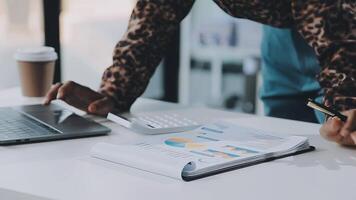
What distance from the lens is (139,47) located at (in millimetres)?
1323

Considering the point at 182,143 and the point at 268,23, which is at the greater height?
the point at 268,23

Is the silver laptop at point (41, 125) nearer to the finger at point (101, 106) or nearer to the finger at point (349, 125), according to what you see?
the finger at point (101, 106)

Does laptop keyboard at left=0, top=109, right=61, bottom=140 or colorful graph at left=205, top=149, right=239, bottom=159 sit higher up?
colorful graph at left=205, top=149, right=239, bottom=159

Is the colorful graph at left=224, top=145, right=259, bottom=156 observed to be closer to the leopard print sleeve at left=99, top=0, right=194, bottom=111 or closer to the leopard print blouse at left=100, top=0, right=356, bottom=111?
the leopard print blouse at left=100, top=0, right=356, bottom=111

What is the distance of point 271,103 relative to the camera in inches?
64.3

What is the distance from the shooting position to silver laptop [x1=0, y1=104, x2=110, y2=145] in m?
1.04

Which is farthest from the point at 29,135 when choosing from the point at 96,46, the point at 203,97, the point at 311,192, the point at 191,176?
the point at 203,97

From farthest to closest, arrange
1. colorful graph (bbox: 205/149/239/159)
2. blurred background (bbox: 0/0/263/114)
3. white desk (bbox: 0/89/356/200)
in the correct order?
1. blurred background (bbox: 0/0/263/114)
2. colorful graph (bbox: 205/149/239/159)
3. white desk (bbox: 0/89/356/200)

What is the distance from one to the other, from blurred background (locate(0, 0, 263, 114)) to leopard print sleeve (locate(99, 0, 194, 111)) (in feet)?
4.44

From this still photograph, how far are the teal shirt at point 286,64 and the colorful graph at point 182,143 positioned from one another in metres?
0.57

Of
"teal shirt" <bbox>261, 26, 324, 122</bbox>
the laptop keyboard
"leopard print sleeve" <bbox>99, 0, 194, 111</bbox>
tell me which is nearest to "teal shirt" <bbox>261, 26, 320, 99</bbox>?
"teal shirt" <bbox>261, 26, 324, 122</bbox>

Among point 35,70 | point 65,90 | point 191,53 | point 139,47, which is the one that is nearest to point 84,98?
point 65,90

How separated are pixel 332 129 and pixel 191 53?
236 centimetres

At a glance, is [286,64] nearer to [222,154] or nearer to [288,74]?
[288,74]
